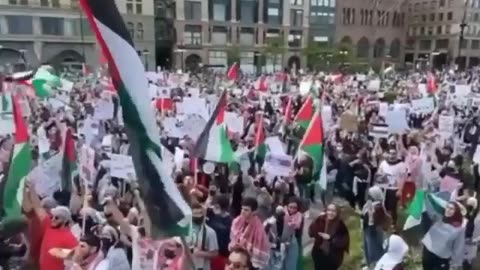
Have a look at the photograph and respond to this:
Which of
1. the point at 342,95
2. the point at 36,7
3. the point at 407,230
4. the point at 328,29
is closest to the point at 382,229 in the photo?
the point at 407,230

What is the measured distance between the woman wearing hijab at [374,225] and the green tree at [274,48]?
52758mm

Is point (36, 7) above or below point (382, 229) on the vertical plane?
above

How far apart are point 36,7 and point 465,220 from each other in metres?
47.0

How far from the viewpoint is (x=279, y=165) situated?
7734 mm

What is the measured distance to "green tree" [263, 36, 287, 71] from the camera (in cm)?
5916

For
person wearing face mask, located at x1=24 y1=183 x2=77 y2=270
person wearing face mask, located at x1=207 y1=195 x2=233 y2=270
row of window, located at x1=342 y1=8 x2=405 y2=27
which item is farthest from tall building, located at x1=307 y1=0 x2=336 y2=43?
person wearing face mask, located at x1=24 y1=183 x2=77 y2=270

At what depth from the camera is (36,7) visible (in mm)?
48312

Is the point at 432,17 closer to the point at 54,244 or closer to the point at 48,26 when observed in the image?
the point at 48,26

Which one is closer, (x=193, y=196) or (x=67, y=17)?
(x=193, y=196)

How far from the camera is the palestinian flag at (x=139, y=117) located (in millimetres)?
3471

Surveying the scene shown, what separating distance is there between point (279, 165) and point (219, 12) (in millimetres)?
54554

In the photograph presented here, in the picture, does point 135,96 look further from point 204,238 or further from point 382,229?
point 382,229

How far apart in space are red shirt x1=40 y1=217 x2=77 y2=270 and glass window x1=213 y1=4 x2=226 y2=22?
2237 inches

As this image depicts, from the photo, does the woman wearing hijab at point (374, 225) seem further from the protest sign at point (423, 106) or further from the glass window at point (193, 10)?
the glass window at point (193, 10)
